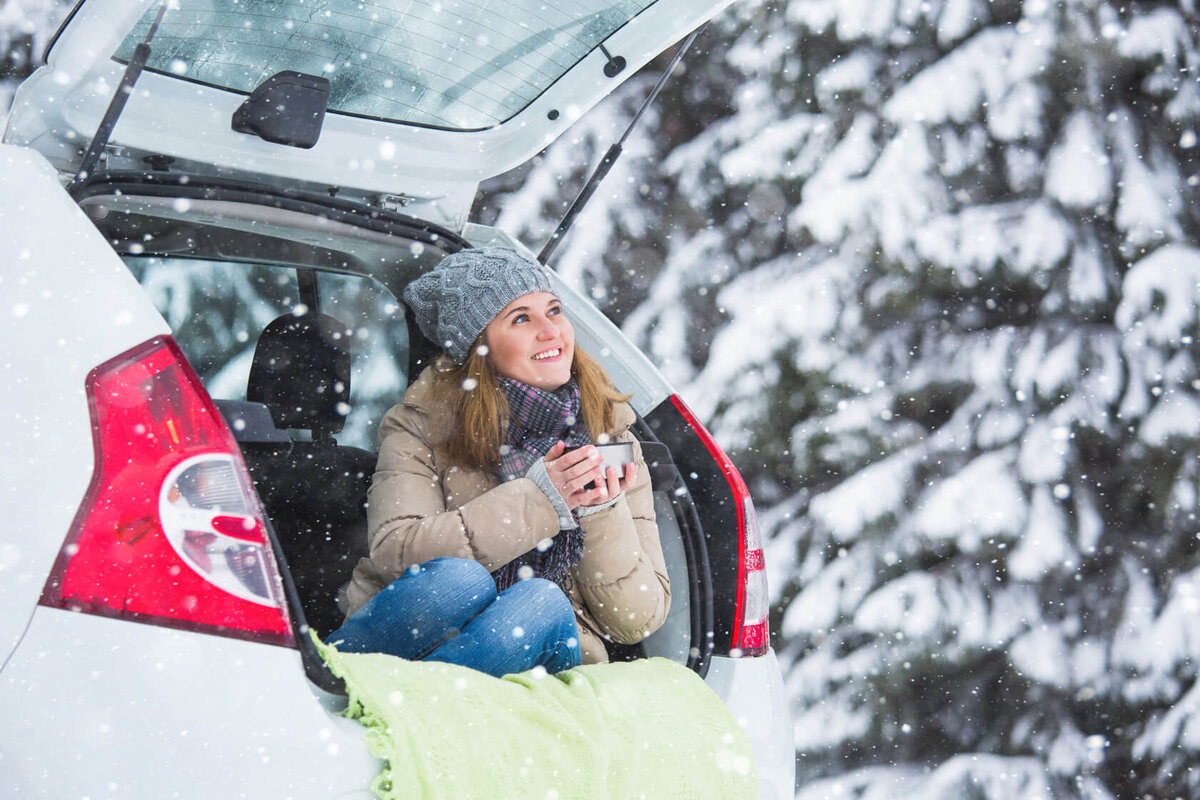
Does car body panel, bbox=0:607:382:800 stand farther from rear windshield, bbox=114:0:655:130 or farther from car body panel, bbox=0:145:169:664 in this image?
rear windshield, bbox=114:0:655:130

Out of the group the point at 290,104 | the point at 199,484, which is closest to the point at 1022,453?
the point at 290,104

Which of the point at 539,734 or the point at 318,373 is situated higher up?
the point at 539,734

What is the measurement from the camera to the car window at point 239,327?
4340mm

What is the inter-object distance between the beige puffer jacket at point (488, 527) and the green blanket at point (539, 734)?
1.40 feet

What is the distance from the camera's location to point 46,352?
3.51 feet

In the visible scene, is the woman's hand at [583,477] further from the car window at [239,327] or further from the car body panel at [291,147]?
the car window at [239,327]

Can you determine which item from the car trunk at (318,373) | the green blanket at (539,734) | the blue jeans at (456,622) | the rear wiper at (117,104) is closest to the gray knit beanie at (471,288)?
the car trunk at (318,373)

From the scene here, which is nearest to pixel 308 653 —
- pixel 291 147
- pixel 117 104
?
pixel 117 104

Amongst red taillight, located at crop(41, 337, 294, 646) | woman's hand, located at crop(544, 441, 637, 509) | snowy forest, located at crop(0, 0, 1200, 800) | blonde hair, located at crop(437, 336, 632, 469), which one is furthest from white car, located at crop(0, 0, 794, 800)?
snowy forest, located at crop(0, 0, 1200, 800)

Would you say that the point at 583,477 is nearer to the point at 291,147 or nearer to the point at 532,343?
the point at 532,343

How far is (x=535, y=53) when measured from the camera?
7.48 feet

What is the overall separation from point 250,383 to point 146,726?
5.28 feet

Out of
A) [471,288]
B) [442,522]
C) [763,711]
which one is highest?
[471,288]

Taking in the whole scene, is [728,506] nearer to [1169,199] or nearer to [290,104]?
[290,104]
